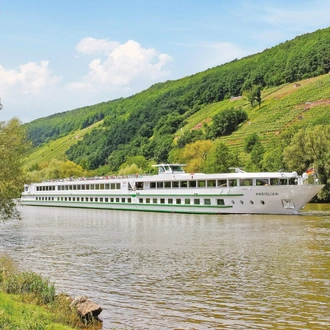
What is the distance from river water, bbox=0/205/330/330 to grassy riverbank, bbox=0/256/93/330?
4.73 feet

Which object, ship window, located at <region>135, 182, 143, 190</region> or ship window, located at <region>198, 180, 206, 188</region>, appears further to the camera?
ship window, located at <region>135, 182, 143, 190</region>

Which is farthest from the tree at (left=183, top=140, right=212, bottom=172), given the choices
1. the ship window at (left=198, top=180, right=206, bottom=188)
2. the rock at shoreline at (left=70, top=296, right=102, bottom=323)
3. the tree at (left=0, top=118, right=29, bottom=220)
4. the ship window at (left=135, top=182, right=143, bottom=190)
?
the rock at shoreline at (left=70, top=296, right=102, bottom=323)

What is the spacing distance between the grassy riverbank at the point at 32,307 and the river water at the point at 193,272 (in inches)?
56.8

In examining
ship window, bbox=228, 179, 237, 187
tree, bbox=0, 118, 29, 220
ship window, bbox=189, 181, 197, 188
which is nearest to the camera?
tree, bbox=0, 118, 29, 220

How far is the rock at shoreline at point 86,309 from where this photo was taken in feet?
45.7

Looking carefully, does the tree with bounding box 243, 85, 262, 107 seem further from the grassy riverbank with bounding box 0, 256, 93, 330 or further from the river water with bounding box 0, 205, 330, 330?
the grassy riverbank with bounding box 0, 256, 93, 330

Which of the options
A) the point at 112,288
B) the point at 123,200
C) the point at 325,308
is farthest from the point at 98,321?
the point at 123,200

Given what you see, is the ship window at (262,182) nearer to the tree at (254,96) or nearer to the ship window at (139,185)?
the ship window at (139,185)

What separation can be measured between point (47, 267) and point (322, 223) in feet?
87.7

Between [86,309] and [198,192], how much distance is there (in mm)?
44421

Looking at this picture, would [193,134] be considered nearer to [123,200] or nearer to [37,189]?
[37,189]

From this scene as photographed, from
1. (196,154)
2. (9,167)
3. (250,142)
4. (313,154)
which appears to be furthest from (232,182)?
(250,142)

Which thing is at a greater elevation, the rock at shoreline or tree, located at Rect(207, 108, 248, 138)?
tree, located at Rect(207, 108, 248, 138)

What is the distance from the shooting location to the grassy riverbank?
11.6m
